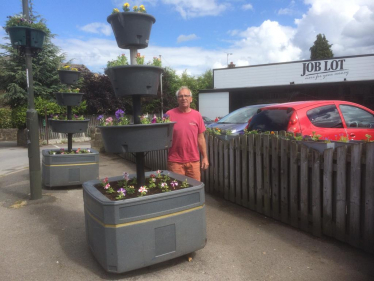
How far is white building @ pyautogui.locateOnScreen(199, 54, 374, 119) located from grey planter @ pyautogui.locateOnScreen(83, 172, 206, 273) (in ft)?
69.2

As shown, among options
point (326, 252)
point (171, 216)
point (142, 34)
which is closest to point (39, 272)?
point (171, 216)

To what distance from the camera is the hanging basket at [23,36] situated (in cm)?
602

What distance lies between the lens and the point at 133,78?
3.37 metres

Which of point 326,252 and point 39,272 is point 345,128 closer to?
point 326,252

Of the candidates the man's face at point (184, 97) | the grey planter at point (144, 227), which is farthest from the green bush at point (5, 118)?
the grey planter at point (144, 227)

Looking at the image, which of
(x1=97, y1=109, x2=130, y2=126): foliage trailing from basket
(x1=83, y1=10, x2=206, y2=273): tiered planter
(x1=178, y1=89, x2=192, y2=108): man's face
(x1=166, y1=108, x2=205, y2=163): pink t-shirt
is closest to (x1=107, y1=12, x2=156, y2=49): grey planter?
(x1=83, y1=10, x2=206, y2=273): tiered planter

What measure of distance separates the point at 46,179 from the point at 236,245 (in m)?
4.97

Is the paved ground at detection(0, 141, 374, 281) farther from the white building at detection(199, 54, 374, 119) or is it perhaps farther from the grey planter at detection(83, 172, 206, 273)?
the white building at detection(199, 54, 374, 119)

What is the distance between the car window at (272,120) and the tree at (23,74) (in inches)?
723

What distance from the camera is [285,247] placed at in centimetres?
391

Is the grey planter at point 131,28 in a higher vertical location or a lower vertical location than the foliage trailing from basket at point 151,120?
higher

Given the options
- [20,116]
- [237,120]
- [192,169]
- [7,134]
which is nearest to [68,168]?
[192,169]

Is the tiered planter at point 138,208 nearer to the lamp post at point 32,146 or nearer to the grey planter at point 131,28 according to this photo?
the grey planter at point 131,28

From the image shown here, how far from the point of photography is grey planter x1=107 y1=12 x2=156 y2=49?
3.46 meters
